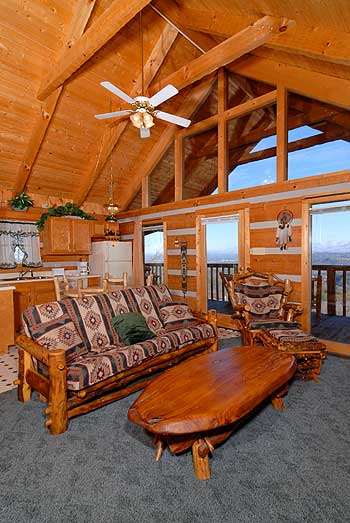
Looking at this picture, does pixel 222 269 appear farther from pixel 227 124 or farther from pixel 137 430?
pixel 137 430

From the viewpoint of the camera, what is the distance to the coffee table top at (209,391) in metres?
1.68

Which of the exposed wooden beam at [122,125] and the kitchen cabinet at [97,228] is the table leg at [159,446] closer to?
the exposed wooden beam at [122,125]

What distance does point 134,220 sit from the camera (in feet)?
23.8

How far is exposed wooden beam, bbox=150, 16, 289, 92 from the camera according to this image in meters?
3.37

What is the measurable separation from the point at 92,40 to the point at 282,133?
2999 millimetres

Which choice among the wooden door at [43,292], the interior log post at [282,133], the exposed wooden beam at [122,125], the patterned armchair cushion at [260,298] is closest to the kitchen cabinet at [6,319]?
the wooden door at [43,292]

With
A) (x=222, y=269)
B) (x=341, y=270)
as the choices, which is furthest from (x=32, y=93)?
(x=341, y=270)

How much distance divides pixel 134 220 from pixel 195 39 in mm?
3829

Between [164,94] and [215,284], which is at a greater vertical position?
[164,94]

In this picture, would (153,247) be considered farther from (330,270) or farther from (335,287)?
(335,287)

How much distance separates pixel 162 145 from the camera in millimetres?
6531

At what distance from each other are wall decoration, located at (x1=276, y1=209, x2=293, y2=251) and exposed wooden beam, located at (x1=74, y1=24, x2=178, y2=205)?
129 inches

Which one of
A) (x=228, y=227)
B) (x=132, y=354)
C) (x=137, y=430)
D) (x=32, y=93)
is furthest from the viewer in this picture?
(x=228, y=227)

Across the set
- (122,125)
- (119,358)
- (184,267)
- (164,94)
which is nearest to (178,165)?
(122,125)
